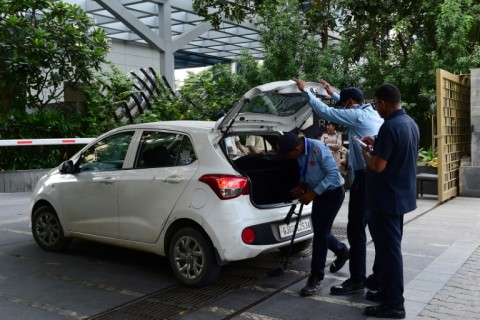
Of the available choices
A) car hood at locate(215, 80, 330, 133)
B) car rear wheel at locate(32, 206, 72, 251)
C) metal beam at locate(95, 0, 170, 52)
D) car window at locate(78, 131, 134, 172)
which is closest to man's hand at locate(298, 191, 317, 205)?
car hood at locate(215, 80, 330, 133)

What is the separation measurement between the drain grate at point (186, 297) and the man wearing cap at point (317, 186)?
807 mm

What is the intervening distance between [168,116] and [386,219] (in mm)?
11122

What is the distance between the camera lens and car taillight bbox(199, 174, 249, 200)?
469 cm

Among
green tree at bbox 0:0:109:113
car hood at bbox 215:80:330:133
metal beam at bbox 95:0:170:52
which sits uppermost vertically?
metal beam at bbox 95:0:170:52

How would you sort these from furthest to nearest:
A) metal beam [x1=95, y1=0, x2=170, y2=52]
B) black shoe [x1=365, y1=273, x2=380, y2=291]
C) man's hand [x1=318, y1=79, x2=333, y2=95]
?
metal beam [x1=95, y1=0, x2=170, y2=52], man's hand [x1=318, y1=79, x2=333, y2=95], black shoe [x1=365, y1=273, x2=380, y2=291]

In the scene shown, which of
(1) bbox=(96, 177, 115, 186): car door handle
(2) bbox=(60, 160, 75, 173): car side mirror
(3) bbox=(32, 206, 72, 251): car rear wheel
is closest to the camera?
(1) bbox=(96, 177, 115, 186): car door handle

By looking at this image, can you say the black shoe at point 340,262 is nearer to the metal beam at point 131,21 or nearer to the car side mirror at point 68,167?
the car side mirror at point 68,167

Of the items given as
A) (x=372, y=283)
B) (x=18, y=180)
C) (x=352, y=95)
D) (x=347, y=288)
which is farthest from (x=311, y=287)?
(x=18, y=180)

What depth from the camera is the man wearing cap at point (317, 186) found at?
4543 millimetres

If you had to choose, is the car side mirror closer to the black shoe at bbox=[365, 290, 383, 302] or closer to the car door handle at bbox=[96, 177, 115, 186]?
the car door handle at bbox=[96, 177, 115, 186]

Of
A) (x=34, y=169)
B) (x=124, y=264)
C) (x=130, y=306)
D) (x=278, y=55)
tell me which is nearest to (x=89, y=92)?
(x=34, y=169)

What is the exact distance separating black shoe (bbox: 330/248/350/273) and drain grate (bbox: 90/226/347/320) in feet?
1.76

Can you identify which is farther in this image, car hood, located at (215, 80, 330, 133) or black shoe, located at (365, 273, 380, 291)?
car hood, located at (215, 80, 330, 133)

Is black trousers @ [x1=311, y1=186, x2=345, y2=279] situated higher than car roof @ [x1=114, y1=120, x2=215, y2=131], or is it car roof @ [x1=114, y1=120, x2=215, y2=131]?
car roof @ [x1=114, y1=120, x2=215, y2=131]
